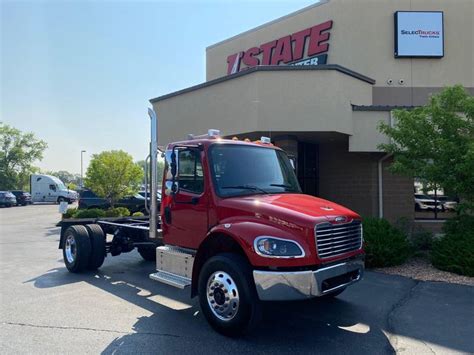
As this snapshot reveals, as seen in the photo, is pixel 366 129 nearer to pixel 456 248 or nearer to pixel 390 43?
pixel 390 43

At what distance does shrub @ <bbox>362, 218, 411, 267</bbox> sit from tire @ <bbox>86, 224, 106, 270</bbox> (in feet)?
18.3

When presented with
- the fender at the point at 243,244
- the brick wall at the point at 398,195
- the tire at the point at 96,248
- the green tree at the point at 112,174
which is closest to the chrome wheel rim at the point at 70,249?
the tire at the point at 96,248

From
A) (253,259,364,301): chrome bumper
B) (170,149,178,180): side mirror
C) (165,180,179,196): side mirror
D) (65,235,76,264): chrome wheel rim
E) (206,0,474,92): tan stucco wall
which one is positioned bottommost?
(65,235,76,264): chrome wheel rim

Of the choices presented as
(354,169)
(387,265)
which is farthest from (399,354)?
(354,169)

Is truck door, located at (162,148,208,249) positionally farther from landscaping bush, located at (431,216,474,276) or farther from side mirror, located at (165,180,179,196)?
landscaping bush, located at (431,216,474,276)

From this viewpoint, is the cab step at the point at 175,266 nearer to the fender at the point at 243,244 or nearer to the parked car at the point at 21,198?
the fender at the point at 243,244

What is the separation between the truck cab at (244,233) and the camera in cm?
484

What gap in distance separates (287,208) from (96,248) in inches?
199

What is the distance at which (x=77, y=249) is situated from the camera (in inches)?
334

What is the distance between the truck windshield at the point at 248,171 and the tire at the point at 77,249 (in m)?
4.15

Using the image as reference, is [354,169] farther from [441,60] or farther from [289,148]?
[441,60]

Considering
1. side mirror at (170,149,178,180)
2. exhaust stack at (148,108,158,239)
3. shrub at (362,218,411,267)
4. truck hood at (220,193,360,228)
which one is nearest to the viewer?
truck hood at (220,193,360,228)

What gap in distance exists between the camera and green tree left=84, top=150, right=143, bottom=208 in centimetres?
1900

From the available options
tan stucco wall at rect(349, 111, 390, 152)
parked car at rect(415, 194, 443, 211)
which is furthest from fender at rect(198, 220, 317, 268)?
parked car at rect(415, 194, 443, 211)
